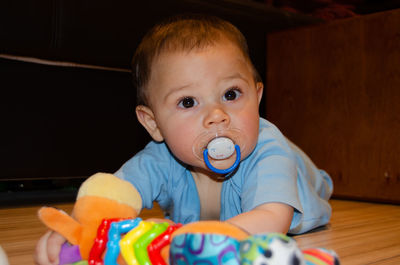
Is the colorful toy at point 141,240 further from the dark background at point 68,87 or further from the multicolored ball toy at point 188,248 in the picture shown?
the dark background at point 68,87

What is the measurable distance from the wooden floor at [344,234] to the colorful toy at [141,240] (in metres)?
0.09

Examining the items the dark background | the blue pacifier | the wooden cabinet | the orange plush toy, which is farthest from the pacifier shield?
the wooden cabinet

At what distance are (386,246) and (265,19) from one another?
3.28 feet

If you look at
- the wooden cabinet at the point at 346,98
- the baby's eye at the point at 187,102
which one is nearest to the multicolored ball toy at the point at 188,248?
the baby's eye at the point at 187,102

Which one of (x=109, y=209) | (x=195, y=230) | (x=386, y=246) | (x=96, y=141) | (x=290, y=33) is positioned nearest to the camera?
(x=195, y=230)

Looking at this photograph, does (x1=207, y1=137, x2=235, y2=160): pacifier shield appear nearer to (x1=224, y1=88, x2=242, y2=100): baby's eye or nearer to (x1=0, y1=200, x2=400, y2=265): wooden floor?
(x1=224, y1=88, x2=242, y2=100): baby's eye

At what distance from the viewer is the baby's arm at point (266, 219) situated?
528 mm

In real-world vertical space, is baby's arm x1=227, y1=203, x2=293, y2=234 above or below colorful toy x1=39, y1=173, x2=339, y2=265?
below

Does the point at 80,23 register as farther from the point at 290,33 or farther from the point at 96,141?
the point at 290,33

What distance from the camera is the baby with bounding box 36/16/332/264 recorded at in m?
0.61

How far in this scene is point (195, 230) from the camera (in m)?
0.39

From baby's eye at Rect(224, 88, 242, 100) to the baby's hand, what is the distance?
11.2 inches

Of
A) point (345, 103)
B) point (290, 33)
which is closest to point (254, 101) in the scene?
point (345, 103)

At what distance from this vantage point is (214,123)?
621 millimetres
